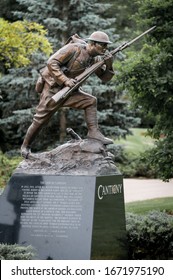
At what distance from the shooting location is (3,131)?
25094 mm

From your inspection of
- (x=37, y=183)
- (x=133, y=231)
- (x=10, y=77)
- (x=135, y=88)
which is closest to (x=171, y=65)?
(x=135, y=88)

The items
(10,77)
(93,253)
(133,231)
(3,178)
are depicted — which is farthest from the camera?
(10,77)

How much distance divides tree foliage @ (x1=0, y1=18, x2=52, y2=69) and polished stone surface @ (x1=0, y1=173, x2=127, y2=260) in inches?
340

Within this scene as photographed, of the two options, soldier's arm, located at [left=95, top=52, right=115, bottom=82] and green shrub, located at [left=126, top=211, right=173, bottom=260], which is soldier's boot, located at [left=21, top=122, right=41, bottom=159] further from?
green shrub, located at [left=126, top=211, right=173, bottom=260]

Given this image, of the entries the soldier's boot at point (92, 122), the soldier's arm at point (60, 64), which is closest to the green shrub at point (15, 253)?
the soldier's boot at point (92, 122)

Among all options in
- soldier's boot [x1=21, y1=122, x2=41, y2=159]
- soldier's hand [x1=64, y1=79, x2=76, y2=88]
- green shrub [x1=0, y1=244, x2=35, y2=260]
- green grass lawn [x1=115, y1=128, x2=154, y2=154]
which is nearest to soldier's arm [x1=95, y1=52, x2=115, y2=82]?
soldier's hand [x1=64, y1=79, x2=76, y2=88]

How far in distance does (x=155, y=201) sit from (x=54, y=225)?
8.79 meters

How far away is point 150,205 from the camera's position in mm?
17188

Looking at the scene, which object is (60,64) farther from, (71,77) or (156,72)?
(156,72)

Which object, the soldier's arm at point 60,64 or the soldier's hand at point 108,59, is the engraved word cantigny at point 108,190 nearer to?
the soldier's arm at point 60,64

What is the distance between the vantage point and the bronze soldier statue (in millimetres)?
10016

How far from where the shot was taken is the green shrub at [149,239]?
Result: 36.0 feet

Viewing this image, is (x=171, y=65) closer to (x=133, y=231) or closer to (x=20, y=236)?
(x=133, y=231)

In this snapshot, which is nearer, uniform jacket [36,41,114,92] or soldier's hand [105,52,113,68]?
uniform jacket [36,41,114,92]
